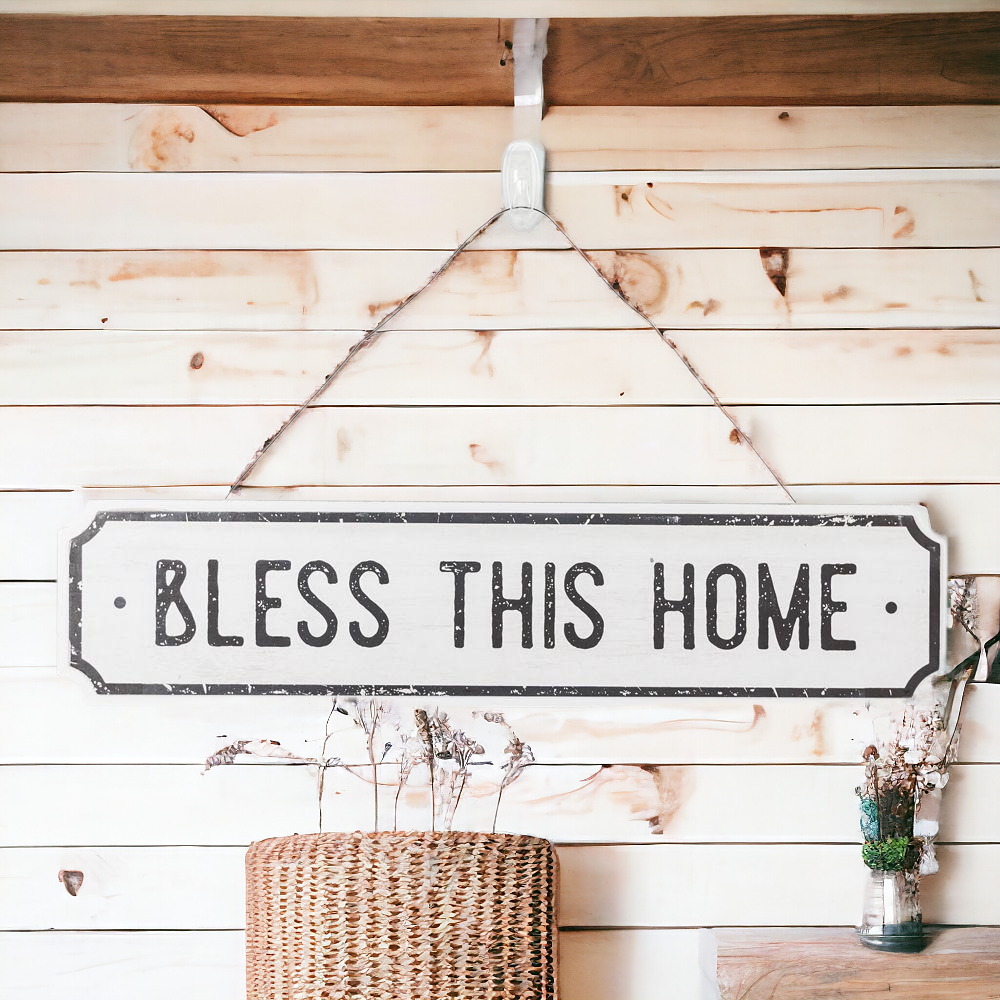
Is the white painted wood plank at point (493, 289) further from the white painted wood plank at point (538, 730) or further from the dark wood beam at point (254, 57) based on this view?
the white painted wood plank at point (538, 730)

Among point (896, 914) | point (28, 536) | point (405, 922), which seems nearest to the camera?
point (405, 922)

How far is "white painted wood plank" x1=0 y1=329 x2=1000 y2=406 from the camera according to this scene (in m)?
1.30

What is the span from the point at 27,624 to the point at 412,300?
73cm

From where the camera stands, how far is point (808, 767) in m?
1.27

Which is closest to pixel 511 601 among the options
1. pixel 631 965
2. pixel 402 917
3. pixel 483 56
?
pixel 402 917

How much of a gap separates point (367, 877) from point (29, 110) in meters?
1.19

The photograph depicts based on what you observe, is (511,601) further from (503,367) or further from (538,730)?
(503,367)

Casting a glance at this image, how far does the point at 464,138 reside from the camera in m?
1.32

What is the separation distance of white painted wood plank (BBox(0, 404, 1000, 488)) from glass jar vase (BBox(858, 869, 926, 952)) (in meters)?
0.55

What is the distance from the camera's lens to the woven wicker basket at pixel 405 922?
1.07 m

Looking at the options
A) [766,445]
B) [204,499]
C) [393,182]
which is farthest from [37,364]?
[766,445]

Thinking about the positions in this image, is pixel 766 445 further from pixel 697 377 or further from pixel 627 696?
pixel 627 696

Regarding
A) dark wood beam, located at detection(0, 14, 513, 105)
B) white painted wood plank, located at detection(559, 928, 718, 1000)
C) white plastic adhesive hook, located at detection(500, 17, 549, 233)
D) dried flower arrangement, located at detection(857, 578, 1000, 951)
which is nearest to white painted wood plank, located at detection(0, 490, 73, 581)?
dark wood beam, located at detection(0, 14, 513, 105)

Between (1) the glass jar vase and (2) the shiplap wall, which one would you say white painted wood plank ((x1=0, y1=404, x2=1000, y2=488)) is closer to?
(2) the shiplap wall
